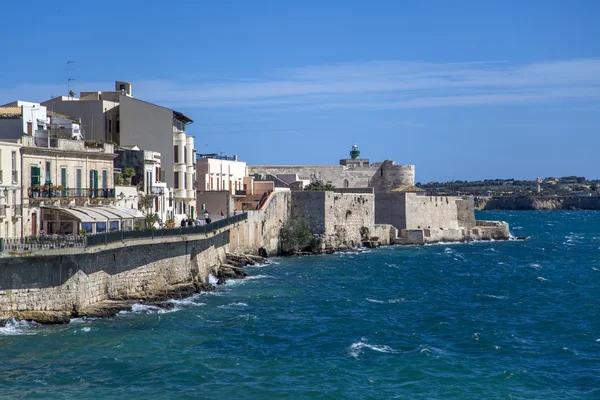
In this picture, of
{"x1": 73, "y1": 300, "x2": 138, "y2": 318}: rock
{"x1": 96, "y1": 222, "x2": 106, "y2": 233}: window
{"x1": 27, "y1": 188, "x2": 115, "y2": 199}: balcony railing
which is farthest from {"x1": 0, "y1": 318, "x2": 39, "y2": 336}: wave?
{"x1": 96, "y1": 222, "x2": 106, "y2": 233}: window

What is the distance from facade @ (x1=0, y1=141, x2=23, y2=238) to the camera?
28141 millimetres

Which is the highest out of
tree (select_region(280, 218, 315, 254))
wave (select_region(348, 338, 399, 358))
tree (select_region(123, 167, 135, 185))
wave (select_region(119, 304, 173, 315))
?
tree (select_region(123, 167, 135, 185))

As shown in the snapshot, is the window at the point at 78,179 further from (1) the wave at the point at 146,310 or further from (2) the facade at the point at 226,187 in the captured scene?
(2) the facade at the point at 226,187

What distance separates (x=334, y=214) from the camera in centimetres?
5716

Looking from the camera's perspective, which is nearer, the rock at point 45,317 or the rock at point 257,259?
the rock at point 45,317

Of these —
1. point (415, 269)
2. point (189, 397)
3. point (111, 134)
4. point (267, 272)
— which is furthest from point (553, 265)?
point (189, 397)

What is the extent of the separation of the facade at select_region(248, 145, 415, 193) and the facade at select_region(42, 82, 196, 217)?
24884 mm

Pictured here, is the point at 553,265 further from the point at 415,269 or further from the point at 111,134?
the point at 111,134

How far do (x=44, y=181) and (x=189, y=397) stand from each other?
12.8 m

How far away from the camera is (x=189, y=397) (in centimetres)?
2084

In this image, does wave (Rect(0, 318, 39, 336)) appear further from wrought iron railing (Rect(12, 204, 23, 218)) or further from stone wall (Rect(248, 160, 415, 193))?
stone wall (Rect(248, 160, 415, 193))

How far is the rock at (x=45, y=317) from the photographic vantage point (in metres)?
25.8

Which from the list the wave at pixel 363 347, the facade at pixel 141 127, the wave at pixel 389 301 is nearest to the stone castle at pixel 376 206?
the facade at pixel 141 127

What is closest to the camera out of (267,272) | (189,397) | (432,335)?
(189,397)
